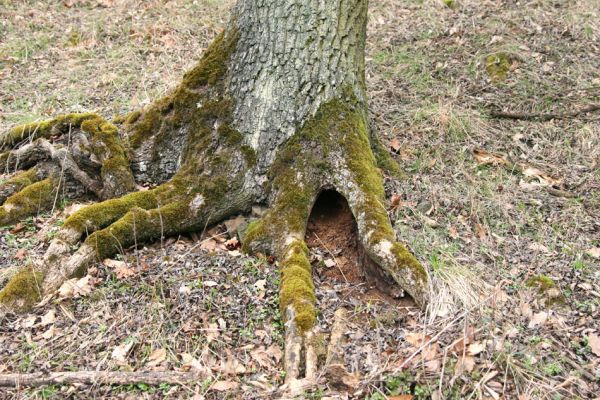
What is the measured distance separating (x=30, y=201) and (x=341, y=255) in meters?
2.91

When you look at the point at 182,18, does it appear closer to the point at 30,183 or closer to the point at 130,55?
the point at 130,55

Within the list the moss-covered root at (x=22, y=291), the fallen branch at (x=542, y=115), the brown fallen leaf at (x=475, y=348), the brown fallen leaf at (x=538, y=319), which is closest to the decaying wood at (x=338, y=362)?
the brown fallen leaf at (x=475, y=348)

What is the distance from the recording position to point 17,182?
5.07 meters

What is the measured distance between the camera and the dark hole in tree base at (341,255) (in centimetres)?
398

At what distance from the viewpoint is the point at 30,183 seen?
16.7ft

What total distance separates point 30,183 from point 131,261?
67.1 inches

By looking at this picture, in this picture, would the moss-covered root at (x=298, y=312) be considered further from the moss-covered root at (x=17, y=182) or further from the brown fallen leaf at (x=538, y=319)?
the moss-covered root at (x=17, y=182)

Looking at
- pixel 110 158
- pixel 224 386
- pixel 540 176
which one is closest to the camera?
pixel 224 386

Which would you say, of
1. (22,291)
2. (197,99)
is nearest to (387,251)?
(197,99)

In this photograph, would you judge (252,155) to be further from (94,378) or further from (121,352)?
(94,378)

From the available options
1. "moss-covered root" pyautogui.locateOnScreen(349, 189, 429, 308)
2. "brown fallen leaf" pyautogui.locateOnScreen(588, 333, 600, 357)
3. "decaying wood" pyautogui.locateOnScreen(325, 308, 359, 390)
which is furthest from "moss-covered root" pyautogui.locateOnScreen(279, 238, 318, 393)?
"brown fallen leaf" pyautogui.locateOnScreen(588, 333, 600, 357)

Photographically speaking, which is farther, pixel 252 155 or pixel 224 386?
pixel 252 155

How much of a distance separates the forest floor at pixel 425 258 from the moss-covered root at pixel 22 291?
0.12m

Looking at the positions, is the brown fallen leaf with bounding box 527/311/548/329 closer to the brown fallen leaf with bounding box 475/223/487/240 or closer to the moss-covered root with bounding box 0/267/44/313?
the brown fallen leaf with bounding box 475/223/487/240
